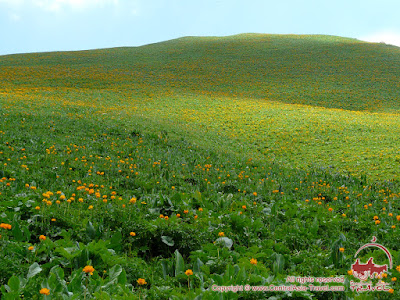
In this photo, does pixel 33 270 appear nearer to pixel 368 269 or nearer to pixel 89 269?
pixel 89 269

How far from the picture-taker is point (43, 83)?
108 feet

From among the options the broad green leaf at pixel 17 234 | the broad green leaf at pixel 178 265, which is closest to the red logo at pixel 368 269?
the broad green leaf at pixel 178 265

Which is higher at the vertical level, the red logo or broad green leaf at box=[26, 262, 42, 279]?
broad green leaf at box=[26, 262, 42, 279]

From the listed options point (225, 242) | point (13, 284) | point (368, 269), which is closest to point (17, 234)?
point (13, 284)

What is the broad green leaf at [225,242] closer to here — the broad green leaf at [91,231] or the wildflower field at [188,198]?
the wildflower field at [188,198]

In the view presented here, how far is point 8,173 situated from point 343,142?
16.3 m

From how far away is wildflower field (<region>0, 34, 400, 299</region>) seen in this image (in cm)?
Result: 380

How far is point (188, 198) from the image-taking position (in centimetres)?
698

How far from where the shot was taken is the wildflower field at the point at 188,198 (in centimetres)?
380

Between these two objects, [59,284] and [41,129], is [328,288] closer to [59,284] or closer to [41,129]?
[59,284]

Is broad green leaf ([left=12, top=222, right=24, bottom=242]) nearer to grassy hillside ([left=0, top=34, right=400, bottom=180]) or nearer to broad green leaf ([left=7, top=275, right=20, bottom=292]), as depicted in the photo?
broad green leaf ([left=7, top=275, right=20, bottom=292])

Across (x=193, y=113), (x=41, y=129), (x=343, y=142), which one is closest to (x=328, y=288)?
(x=41, y=129)

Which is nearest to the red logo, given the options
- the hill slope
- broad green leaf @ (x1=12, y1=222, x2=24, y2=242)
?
broad green leaf @ (x1=12, y1=222, x2=24, y2=242)

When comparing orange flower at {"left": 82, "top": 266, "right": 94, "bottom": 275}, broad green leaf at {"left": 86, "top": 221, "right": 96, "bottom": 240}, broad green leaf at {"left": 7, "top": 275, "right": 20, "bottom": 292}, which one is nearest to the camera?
broad green leaf at {"left": 7, "top": 275, "right": 20, "bottom": 292}
